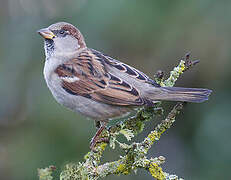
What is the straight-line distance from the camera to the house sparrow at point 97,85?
367 cm

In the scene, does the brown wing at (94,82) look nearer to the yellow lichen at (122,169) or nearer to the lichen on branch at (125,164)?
the lichen on branch at (125,164)

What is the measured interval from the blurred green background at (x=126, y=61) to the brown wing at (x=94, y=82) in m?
0.64

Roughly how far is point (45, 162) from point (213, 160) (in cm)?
178

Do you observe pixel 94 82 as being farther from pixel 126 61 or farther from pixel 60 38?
pixel 126 61

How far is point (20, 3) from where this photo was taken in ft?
18.1

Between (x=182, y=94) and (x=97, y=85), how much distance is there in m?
0.84

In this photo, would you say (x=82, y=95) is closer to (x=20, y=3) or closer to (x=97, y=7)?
(x=97, y=7)

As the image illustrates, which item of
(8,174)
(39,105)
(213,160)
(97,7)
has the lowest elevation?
(8,174)

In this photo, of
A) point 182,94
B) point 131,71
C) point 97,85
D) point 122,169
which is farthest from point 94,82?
point 122,169

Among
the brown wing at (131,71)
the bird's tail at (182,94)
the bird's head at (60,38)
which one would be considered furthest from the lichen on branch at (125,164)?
the bird's head at (60,38)

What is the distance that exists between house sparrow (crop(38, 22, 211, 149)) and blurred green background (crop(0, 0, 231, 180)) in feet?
1.91

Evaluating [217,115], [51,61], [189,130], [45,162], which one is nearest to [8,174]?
[45,162]

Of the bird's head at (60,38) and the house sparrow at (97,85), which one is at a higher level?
the bird's head at (60,38)

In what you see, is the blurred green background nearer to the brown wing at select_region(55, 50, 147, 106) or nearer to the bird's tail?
the brown wing at select_region(55, 50, 147, 106)
